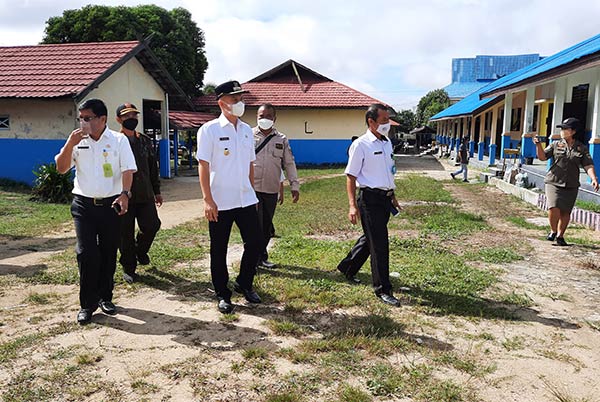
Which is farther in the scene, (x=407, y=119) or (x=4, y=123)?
Result: (x=407, y=119)

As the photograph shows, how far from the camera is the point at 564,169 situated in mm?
6781

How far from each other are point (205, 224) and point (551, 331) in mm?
6090

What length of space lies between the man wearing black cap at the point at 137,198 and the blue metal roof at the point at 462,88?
46328 millimetres

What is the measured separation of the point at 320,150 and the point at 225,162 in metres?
21.2

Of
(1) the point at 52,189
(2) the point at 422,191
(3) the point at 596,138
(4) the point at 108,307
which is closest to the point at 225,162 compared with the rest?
(4) the point at 108,307

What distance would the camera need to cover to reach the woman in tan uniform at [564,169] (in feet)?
22.0

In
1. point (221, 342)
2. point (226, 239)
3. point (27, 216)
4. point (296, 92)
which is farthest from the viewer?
point (296, 92)

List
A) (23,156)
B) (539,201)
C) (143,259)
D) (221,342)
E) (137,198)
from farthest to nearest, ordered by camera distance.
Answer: (23,156) < (539,201) < (143,259) < (137,198) < (221,342)

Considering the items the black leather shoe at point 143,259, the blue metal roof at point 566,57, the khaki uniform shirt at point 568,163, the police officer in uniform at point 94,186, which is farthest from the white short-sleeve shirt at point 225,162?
the blue metal roof at point 566,57

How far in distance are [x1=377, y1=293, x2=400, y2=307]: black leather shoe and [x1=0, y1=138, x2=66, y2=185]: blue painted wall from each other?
1199 cm

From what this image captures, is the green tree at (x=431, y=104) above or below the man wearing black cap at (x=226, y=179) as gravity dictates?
above

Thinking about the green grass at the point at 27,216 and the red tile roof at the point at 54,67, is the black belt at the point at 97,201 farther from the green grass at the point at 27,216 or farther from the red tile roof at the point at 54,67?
the red tile roof at the point at 54,67

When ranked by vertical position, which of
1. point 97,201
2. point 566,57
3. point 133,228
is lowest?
point 133,228

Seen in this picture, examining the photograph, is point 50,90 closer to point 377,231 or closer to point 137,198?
point 137,198
